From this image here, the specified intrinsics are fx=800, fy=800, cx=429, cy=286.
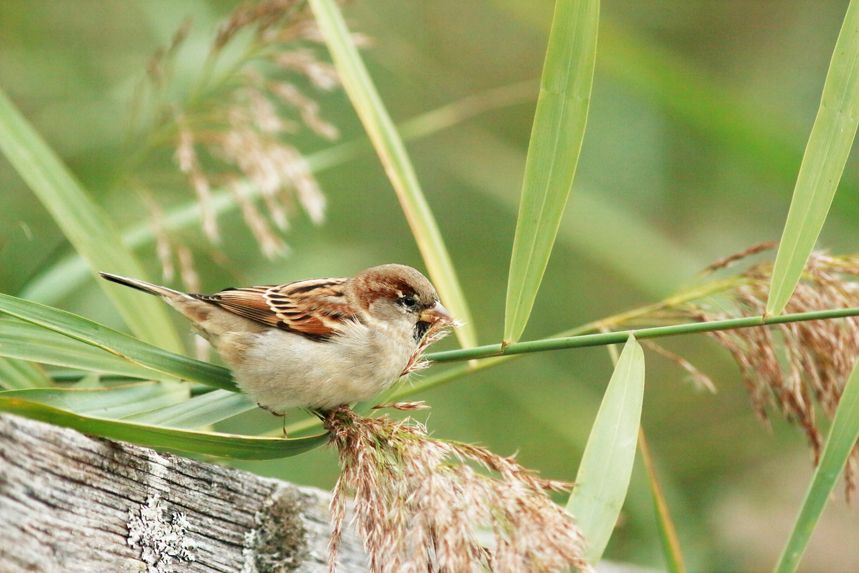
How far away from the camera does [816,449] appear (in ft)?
5.84

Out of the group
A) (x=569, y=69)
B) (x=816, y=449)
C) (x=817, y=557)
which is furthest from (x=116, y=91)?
(x=817, y=557)

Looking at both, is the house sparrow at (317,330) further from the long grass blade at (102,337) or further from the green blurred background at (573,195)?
the green blurred background at (573,195)

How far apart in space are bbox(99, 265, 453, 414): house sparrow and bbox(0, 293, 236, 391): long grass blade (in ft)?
0.65

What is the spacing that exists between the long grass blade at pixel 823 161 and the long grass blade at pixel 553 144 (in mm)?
410

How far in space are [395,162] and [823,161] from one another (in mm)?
925

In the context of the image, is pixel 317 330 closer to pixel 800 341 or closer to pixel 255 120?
pixel 255 120

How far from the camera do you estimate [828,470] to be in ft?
4.74

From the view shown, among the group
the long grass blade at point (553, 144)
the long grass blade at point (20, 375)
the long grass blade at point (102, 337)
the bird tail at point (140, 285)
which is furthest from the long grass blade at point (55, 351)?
the long grass blade at point (553, 144)

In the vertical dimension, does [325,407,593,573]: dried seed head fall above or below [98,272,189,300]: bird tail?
below

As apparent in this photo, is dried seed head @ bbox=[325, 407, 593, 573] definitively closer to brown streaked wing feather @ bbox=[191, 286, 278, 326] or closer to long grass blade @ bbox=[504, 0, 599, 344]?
long grass blade @ bbox=[504, 0, 599, 344]

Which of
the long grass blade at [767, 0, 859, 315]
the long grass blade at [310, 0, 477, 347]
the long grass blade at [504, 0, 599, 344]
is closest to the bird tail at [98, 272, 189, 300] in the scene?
the long grass blade at [310, 0, 477, 347]

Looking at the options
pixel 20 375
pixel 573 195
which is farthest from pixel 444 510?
pixel 573 195

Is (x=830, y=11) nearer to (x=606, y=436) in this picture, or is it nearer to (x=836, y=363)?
(x=836, y=363)

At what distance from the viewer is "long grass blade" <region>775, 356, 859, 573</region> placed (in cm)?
143
